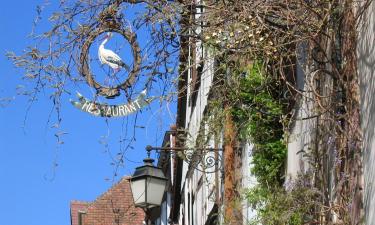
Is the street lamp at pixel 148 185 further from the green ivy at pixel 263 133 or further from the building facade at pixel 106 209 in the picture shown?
the building facade at pixel 106 209

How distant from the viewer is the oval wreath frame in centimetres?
980

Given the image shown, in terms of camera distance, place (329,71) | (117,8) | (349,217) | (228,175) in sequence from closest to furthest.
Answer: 1. (349,217)
2. (329,71)
3. (117,8)
4. (228,175)

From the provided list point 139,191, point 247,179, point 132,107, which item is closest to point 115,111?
point 132,107

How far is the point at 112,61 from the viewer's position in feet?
35.3

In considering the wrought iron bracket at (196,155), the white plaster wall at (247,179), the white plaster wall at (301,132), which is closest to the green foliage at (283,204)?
the white plaster wall at (301,132)

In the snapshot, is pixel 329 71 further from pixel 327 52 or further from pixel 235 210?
pixel 235 210

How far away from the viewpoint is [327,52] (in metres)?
9.28

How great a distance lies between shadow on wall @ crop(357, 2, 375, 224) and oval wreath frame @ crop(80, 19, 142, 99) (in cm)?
238

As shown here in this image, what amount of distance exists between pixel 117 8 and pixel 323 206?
8.44 feet

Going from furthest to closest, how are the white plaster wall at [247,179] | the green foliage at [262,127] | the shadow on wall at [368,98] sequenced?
the white plaster wall at [247,179], the green foliage at [262,127], the shadow on wall at [368,98]

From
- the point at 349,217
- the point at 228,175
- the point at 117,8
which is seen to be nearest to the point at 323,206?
the point at 349,217

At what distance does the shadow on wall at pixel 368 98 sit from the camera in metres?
7.95

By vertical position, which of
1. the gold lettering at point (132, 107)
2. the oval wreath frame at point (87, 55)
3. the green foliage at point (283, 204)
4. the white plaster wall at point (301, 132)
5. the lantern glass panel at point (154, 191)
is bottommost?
the green foliage at point (283, 204)

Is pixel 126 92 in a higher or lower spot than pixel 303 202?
higher
